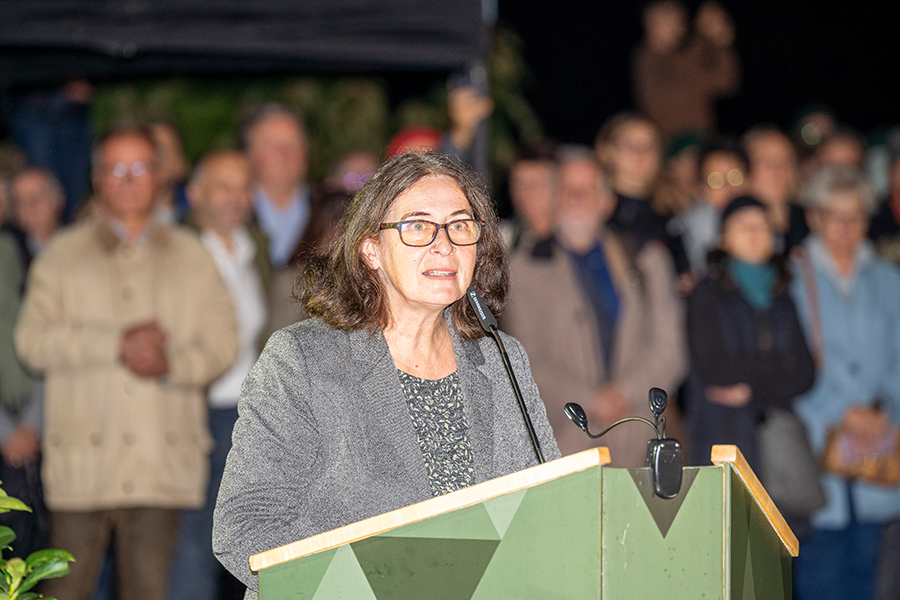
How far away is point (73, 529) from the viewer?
412cm

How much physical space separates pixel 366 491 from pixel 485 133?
105 inches

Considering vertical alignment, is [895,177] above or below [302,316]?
above

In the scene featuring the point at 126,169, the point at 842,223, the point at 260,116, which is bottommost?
the point at 842,223

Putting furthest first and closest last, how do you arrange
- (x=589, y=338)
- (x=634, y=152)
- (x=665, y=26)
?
(x=665, y=26), (x=634, y=152), (x=589, y=338)

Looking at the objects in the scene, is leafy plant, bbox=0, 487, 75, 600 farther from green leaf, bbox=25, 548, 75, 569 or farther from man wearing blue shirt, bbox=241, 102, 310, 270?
man wearing blue shirt, bbox=241, 102, 310, 270

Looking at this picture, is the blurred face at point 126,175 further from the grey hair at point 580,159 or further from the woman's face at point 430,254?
the woman's face at point 430,254

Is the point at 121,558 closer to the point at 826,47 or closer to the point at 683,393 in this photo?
the point at 683,393

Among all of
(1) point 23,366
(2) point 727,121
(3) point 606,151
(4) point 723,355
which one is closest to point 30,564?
(1) point 23,366

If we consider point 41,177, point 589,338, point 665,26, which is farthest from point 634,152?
point 41,177

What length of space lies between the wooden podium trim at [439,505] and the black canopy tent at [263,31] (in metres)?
2.86

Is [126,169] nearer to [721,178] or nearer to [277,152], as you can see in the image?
[277,152]

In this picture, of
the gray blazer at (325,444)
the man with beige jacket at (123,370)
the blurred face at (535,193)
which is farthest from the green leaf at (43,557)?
the blurred face at (535,193)

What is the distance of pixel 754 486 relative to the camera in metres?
1.76

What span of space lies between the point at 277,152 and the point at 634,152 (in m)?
1.87
